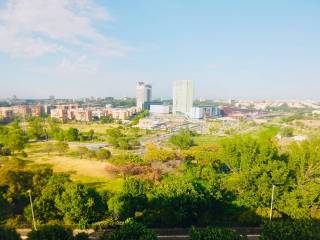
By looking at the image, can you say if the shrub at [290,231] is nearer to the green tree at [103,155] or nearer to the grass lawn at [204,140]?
the green tree at [103,155]

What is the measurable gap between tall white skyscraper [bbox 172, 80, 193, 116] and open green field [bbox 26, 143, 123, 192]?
7783 cm

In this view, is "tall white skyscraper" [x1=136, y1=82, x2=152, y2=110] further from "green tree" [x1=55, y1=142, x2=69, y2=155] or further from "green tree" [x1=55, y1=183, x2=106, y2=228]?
"green tree" [x1=55, y1=183, x2=106, y2=228]

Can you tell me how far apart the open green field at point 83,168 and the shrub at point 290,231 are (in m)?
13.1

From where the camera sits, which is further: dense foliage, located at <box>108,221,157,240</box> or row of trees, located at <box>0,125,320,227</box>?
row of trees, located at <box>0,125,320,227</box>

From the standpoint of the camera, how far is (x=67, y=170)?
1073 inches

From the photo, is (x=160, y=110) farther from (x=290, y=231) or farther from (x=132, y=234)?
(x=132, y=234)

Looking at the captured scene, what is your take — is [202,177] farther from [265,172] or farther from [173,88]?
[173,88]

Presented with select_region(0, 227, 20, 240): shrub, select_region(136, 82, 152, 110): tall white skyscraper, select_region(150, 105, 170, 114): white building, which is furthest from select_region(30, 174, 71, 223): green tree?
select_region(136, 82, 152, 110): tall white skyscraper

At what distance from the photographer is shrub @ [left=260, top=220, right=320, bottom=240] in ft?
32.7

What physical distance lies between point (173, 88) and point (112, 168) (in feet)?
298

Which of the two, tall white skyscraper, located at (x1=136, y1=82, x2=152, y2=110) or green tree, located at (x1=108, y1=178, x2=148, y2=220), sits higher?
tall white skyscraper, located at (x1=136, y1=82, x2=152, y2=110)

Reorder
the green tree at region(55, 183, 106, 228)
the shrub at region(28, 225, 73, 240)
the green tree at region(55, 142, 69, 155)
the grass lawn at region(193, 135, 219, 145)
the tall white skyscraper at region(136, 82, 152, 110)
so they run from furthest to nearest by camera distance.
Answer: the tall white skyscraper at region(136, 82, 152, 110) → the grass lawn at region(193, 135, 219, 145) → the green tree at region(55, 142, 69, 155) → the green tree at region(55, 183, 106, 228) → the shrub at region(28, 225, 73, 240)

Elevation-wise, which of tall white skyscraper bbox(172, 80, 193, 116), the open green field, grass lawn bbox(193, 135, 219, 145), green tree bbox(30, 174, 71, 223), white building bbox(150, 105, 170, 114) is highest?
tall white skyscraper bbox(172, 80, 193, 116)

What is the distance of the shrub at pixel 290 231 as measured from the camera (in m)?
9.96
